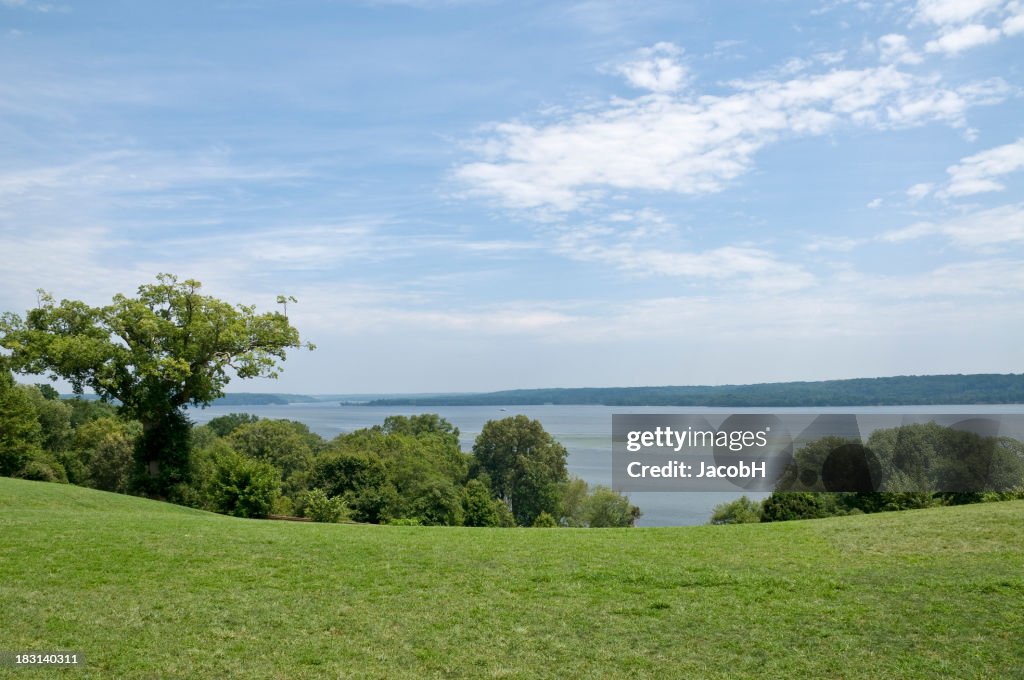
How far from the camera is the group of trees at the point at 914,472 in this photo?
24641mm

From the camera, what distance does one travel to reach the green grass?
7309mm

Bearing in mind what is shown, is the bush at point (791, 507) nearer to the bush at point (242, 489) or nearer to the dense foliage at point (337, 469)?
the dense foliage at point (337, 469)

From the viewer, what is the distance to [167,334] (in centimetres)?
3028

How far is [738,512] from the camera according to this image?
41969mm

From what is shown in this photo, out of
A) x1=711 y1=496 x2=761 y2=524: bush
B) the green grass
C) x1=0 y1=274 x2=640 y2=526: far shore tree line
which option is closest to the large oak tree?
x1=0 y1=274 x2=640 y2=526: far shore tree line

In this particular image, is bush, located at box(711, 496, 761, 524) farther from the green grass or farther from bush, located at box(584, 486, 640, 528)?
the green grass

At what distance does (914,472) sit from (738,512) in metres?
17.3

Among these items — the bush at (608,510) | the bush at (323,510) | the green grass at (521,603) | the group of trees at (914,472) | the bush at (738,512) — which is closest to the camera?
the green grass at (521,603)

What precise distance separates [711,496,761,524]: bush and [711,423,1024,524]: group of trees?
1173 cm

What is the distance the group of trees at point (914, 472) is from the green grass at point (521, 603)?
1272 cm

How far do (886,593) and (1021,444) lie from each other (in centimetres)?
1958

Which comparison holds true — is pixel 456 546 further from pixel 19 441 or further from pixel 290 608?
pixel 19 441

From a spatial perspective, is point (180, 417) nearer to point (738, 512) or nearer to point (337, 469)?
point (337, 469)

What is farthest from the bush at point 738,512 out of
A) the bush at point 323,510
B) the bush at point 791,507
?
the bush at point 323,510
